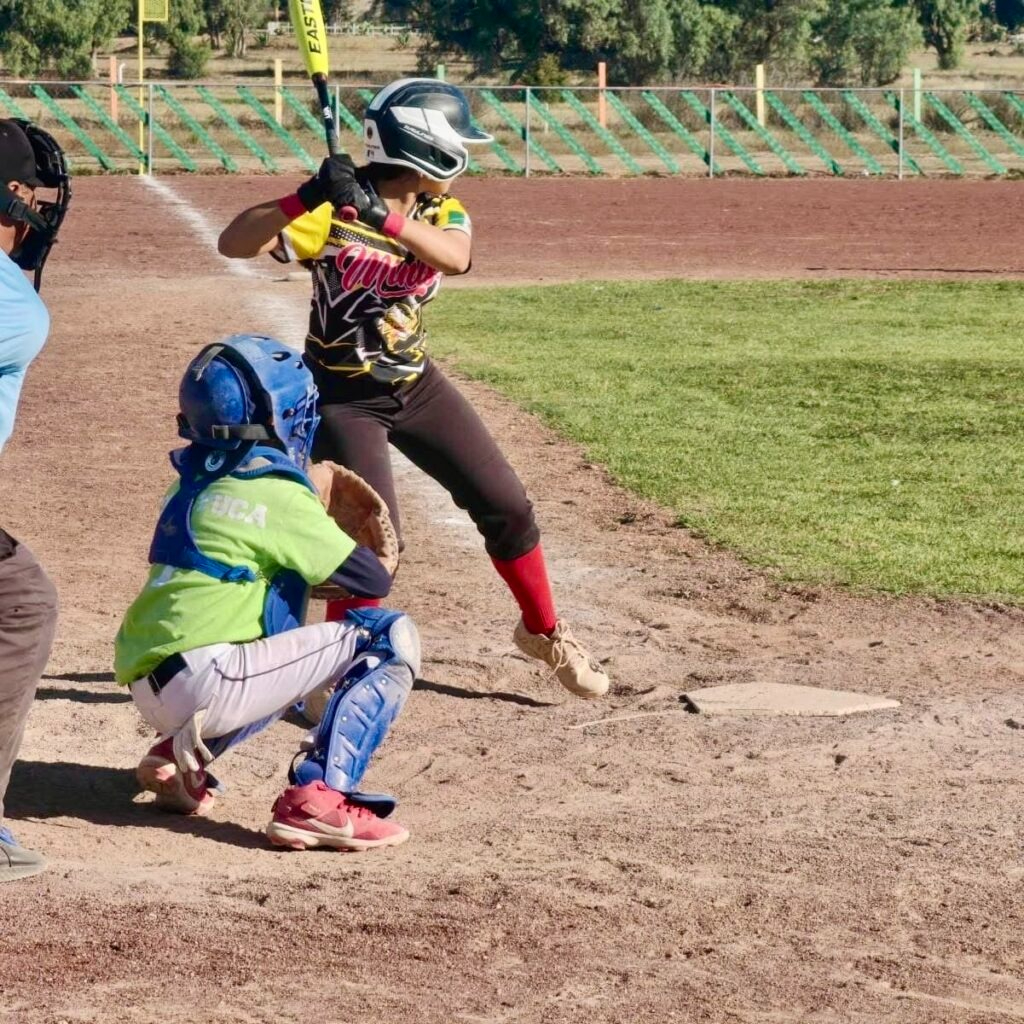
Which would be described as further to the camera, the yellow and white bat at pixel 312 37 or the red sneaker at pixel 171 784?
the yellow and white bat at pixel 312 37

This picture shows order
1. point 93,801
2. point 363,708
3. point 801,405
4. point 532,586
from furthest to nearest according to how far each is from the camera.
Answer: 1. point 801,405
2. point 532,586
3. point 93,801
4. point 363,708

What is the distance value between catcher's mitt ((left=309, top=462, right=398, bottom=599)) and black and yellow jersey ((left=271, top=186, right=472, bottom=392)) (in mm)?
856

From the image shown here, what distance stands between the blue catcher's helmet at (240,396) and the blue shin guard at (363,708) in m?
0.60

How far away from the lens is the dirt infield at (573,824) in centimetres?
391

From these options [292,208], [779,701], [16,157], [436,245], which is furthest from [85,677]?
[16,157]

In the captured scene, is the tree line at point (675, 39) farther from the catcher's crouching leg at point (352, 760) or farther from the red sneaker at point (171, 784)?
the catcher's crouching leg at point (352, 760)

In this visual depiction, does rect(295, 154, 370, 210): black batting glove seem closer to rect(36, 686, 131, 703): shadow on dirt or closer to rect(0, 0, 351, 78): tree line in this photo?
rect(36, 686, 131, 703): shadow on dirt

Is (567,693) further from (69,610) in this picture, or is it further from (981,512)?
(981,512)

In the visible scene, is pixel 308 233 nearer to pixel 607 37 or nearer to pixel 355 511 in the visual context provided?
pixel 355 511

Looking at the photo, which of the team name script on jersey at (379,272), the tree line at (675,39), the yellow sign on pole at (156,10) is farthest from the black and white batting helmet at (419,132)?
the tree line at (675,39)

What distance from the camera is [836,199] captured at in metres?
30.8

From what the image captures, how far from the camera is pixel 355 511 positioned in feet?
17.5

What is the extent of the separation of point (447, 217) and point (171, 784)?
222cm

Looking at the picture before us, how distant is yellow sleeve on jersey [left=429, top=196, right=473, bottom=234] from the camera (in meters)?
6.13
